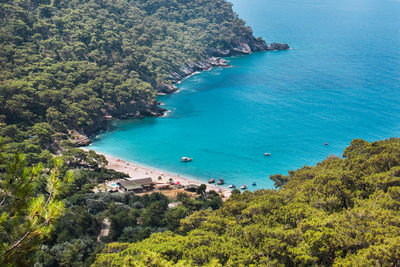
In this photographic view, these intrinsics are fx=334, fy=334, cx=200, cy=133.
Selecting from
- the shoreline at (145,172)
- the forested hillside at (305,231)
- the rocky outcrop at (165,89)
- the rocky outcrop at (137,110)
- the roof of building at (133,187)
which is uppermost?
the forested hillside at (305,231)

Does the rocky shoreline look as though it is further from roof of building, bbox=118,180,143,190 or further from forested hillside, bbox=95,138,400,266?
forested hillside, bbox=95,138,400,266

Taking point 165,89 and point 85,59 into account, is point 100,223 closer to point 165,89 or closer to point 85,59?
point 85,59

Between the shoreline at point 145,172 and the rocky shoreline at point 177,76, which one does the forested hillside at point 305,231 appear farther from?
the rocky shoreline at point 177,76

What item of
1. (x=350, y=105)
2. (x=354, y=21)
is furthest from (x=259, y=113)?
(x=354, y=21)

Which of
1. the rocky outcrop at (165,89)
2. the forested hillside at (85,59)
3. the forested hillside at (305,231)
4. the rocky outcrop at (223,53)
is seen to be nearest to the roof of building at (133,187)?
the forested hillside at (305,231)

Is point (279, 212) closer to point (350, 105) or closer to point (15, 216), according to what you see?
point (15, 216)

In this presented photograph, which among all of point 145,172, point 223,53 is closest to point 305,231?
point 145,172
